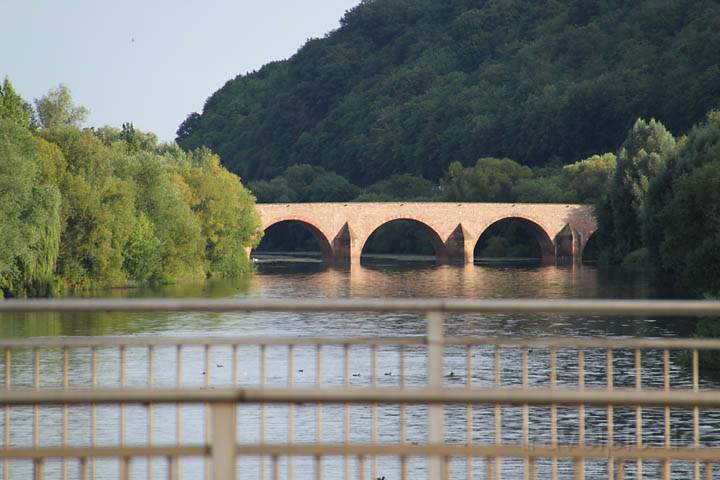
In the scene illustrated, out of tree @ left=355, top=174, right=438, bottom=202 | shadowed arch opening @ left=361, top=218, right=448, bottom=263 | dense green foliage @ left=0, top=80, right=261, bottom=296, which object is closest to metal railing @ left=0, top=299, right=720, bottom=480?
dense green foliage @ left=0, top=80, right=261, bottom=296

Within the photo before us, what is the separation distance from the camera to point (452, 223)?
81.3 m

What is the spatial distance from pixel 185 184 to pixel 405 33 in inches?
3742

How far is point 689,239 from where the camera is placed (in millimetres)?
36125

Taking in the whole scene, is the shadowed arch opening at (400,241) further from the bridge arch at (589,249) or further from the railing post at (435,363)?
the railing post at (435,363)

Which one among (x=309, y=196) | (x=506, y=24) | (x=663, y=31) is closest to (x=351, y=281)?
(x=309, y=196)

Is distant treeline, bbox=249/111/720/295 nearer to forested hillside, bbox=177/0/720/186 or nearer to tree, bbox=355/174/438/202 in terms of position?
tree, bbox=355/174/438/202

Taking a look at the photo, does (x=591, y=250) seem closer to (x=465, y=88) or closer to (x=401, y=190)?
(x=401, y=190)

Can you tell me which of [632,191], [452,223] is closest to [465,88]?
[452,223]

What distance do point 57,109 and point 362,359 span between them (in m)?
40.9

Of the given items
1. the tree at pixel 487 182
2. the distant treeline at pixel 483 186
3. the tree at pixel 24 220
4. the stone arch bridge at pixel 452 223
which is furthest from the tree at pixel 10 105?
the tree at pixel 487 182

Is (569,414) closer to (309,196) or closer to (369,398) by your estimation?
(369,398)

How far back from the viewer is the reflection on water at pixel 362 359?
69.9ft

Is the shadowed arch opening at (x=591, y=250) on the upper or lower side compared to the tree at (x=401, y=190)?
lower

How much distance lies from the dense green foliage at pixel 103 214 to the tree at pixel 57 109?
977 centimetres
